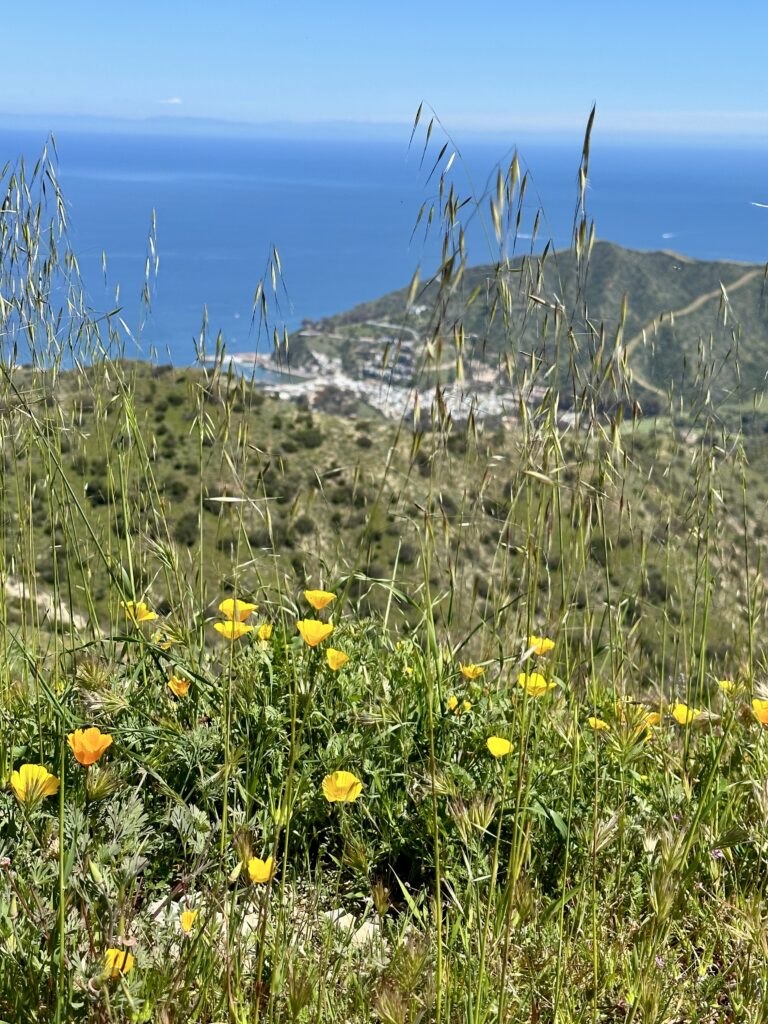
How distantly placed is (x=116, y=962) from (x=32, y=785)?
222mm

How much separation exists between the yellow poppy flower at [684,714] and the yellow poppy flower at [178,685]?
84cm

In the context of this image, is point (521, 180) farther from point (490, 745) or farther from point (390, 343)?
point (490, 745)

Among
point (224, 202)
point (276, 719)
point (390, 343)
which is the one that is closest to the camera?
point (390, 343)

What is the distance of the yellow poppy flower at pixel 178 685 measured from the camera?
1.40m

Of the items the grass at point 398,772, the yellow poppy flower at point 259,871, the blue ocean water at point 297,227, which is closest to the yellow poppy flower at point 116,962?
the grass at point 398,772

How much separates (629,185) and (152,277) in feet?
630

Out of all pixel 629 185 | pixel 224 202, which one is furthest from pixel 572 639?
pixel 629 185

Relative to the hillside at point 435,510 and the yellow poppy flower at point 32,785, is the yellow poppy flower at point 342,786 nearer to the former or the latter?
the hillside at point 435,510

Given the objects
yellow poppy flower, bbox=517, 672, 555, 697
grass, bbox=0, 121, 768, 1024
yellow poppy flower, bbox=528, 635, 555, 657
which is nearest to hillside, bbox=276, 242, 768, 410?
grass, bbox=0, 121, 768, 1024

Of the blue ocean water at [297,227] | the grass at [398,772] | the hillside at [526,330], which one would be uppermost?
the blue ocean water at [297,227]

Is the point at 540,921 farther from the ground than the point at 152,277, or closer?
closer

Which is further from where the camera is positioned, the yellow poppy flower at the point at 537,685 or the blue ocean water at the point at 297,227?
the blue ocean water at the point at 297,227

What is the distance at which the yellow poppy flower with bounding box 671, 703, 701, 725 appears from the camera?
1366mm

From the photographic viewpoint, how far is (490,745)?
3.96 ft
